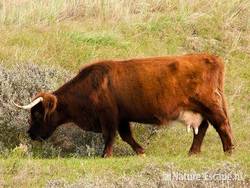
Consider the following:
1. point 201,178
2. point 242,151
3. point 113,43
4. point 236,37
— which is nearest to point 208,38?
point 236,37

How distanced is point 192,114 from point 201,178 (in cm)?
182

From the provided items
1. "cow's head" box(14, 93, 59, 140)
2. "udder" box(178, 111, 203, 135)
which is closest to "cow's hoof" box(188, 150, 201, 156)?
"udder" box(178, 111, 203, 135)

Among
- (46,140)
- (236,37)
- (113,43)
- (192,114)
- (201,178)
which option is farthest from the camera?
(236,37)

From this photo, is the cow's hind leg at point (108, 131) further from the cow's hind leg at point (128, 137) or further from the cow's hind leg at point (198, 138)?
the cow's hind leg at point (198, 138)

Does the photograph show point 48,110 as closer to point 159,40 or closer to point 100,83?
point 100,83

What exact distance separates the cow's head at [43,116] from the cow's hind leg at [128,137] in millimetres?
983

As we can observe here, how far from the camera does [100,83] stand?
11766mm

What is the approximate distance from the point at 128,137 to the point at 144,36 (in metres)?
4.32

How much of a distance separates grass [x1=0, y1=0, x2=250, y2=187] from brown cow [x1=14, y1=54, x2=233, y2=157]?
0.62 metres

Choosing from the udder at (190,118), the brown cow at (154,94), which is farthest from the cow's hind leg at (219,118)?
the udder at (190,118)

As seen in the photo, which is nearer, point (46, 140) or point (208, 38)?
point (46, 140)

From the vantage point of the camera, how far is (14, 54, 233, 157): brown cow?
38.2 feet

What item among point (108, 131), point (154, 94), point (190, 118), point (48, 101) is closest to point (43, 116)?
point (48, 101)

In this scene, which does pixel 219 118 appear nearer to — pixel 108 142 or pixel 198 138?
pixel 198 138
